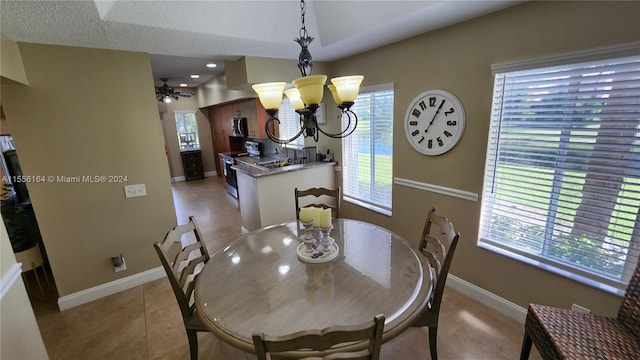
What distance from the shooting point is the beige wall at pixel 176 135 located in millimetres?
7355

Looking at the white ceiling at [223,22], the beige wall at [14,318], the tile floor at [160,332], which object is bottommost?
the tile floor at [160,332]

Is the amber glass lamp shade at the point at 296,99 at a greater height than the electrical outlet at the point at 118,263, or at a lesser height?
greater

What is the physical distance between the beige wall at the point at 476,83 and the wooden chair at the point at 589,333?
388 mm

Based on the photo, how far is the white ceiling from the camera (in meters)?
1.75

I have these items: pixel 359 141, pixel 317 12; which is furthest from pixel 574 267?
pixel 317 12

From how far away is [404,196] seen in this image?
9.61ft

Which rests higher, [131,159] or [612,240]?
[131,159]

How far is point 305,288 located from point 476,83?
2.06 metres

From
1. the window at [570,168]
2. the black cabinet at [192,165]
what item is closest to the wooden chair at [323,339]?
the window at [570,168]

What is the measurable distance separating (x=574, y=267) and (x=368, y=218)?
2.01 meters

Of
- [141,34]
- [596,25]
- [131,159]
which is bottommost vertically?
[131,159]

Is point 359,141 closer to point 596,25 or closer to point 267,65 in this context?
point 267,65

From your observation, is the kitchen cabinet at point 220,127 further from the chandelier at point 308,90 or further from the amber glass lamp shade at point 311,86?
the amber glass lamp shade at point 311,86

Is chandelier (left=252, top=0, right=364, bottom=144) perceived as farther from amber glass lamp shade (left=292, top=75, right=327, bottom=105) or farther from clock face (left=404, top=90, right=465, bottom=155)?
clock face (left=404, top=90, right=465, bottom=155)
